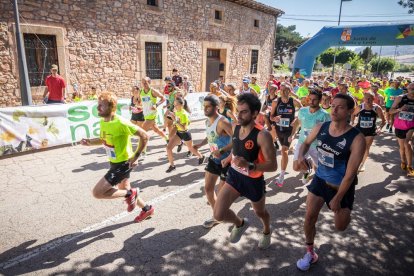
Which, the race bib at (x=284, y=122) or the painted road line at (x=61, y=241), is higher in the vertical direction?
the race bib at (x=284, y=122)

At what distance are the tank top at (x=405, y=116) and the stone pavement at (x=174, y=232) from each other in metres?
1.28

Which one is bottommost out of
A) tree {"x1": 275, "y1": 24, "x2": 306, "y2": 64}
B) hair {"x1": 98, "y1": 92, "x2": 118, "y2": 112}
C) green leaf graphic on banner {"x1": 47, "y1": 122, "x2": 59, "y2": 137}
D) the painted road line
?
the painted road line

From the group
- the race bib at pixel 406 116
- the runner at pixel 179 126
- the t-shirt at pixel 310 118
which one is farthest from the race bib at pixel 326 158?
the race bib at pixel 406 116

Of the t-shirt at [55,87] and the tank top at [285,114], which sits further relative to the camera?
the t-shirt at [55,87]

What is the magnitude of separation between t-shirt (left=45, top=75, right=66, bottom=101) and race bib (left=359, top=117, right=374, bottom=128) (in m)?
8.98


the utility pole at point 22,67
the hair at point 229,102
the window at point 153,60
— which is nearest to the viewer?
the hair at point 229,102

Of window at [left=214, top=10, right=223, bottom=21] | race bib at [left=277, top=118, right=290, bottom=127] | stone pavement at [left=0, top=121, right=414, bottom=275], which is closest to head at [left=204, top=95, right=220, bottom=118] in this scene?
stone pavement at [left=0, top=121, right=414, bottom=275]

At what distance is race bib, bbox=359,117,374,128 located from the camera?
243 inches

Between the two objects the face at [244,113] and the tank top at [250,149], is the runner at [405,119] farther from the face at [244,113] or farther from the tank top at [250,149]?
the face at [244,113]

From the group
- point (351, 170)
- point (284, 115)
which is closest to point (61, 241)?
point (351, 170)

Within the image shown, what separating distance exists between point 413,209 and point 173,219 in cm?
431

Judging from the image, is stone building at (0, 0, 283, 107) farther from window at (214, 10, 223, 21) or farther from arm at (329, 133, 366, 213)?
arm at (329, 133, 366, 213)

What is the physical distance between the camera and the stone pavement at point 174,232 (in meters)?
3.30

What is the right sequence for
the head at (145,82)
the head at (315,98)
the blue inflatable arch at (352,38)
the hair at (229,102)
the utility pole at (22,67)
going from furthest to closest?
the blue inflatable arch at (352,38) < the utility pole at (22,67) < the head at (145,82) < the hair at (229,102) < the head at (315,98)
